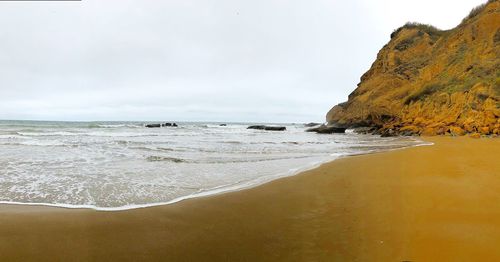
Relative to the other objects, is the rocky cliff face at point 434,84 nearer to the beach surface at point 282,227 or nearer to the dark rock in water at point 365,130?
the dark rock in water at point 365,130

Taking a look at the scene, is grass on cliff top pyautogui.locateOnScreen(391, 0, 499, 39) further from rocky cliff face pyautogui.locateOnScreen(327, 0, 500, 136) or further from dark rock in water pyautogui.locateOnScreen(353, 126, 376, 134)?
dark rock in water pyautogui.locateOnScreen(353, 126, 376, 134)

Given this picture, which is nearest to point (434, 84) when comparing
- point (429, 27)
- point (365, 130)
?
point (365, 130)

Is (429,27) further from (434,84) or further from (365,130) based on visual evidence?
(365,130)

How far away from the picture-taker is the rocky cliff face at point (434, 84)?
22750 mm

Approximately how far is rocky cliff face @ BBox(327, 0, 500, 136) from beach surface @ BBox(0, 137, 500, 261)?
1892cm

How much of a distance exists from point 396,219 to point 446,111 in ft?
81.5

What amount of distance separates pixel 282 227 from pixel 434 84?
30.1 m

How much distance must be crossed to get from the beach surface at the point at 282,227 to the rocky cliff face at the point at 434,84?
18919 millimetres

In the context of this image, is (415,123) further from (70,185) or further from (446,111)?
(70,185)

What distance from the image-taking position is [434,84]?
2895cm

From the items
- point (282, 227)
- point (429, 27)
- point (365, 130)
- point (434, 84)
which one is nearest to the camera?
point (282, 227)

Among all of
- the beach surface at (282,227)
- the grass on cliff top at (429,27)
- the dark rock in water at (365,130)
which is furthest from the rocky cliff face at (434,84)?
the beach surface at (282,227)

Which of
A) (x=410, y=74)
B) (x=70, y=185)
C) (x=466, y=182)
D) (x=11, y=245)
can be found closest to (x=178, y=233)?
(x=11, y=245)

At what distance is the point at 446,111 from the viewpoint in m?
25.0
